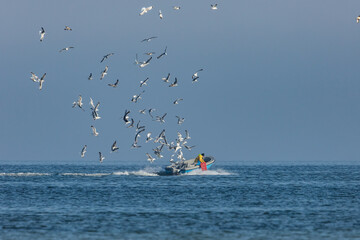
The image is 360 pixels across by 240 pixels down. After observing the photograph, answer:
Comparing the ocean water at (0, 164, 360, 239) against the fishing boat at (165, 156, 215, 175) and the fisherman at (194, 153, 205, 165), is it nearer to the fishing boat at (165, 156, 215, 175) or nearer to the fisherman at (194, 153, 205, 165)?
the fishing boat at (165, 156, 215, 175)

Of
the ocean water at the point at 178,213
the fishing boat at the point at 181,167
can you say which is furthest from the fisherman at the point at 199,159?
the ocean water at the point at 178,213

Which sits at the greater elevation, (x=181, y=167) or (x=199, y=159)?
(x=199, y=159)

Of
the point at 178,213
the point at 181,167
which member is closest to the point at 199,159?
the point at 181,167

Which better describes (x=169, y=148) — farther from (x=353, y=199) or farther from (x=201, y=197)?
(x=353, y=199)

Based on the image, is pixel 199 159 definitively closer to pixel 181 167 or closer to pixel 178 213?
pixel 181 167

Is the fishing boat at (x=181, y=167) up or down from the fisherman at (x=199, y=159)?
down

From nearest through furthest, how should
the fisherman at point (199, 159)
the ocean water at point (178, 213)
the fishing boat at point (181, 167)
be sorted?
the ocean water at point (178, 213) < the fishing boat at point (181, 167) < the fisherman at point (199, 159)

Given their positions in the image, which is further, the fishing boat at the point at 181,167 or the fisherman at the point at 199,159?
the fisherman at the point at 199,159

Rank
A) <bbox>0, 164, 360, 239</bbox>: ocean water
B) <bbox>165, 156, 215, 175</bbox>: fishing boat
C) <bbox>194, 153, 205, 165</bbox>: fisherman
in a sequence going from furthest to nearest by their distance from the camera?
<bbox>194, 153, 205, 165</bbox>: fisherman, <bbox>165, 156, 215, 175</bbox>: fishing boat, <bbox>0, 164, 360, 239</bbox>: ocean water

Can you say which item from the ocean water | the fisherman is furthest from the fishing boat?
the ocean water

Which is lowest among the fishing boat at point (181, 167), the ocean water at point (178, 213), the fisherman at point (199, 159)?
the ocean water at point (178, 213)

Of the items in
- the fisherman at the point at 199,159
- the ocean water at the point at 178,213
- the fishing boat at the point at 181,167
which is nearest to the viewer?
the ocean water at the point at 178,213

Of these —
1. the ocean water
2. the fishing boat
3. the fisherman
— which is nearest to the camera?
the ocean water

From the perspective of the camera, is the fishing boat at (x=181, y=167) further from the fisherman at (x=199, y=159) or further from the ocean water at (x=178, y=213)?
the ocean water at (x=178, y=213)
